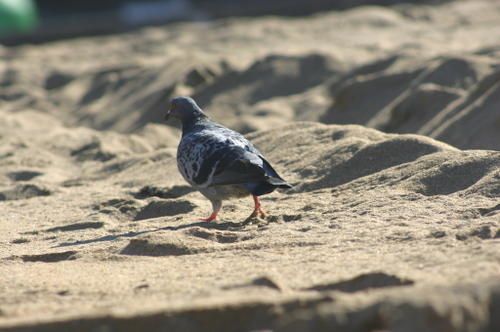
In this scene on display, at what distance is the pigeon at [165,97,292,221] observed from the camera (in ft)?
20.2

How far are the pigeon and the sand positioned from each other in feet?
0.68

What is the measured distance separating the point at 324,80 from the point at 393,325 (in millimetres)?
8519

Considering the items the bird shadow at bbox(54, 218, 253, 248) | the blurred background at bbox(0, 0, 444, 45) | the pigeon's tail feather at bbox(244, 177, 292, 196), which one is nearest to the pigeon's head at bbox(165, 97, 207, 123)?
the bird shadow at bbox(54, 218, 253, 248)

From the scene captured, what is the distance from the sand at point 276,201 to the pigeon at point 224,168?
208mm

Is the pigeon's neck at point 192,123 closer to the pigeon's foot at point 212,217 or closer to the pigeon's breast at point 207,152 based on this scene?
the pigeon's breast at point 207,152

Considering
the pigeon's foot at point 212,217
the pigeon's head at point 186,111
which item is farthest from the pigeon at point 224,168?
the pigeon's head at point 186,111

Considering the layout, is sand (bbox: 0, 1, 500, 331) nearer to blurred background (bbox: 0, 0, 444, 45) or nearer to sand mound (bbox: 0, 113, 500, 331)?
sand mound (bbox: 0, 113, 500, 331)

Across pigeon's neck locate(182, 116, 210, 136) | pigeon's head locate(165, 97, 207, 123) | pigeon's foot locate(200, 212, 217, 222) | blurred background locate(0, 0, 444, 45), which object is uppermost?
blurred background locate(0, 0, 444, 45)

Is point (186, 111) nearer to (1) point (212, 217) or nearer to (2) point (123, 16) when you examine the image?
(1) point (212, 217)

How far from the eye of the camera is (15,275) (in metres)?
5.17

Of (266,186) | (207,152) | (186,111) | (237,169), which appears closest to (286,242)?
(266,186)

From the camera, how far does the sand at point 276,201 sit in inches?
151

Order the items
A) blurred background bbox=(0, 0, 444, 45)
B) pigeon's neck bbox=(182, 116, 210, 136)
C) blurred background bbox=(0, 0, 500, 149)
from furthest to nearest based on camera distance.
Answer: blurred background bbox=(0, 0, 444, 45), blurred background bbox=(0, 0, 500, 149), pigeon's neck bbox=(182, 116, 210, 136)

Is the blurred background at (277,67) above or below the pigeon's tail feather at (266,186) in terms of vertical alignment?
above
